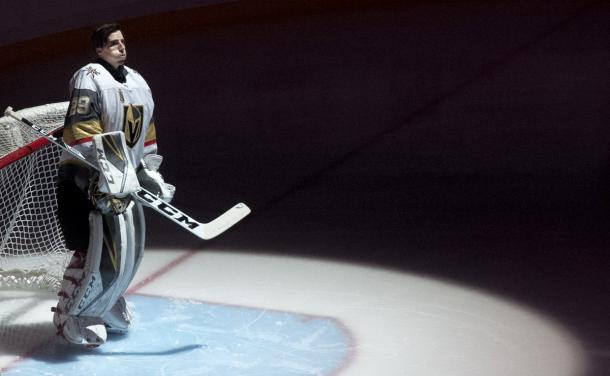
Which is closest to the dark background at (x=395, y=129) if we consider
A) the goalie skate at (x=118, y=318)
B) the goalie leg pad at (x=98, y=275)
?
the goalie skate at (x=118, y=318)

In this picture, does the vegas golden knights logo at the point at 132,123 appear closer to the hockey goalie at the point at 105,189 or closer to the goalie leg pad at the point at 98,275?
the hockey goalie at the point at 105,189

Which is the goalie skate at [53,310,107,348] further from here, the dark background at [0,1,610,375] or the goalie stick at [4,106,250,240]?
the dark background at [0,1,610,375]

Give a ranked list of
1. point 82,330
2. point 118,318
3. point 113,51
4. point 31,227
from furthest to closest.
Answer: point 31,227 → point 118,318 → point 82,330 → point 113,51

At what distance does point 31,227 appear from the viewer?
3.77m

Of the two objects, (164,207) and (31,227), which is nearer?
(164,207)

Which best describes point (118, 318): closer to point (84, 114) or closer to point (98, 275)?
point (98, 275)

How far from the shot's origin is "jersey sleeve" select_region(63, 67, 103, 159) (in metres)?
2.96

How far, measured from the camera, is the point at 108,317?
3.27 metres

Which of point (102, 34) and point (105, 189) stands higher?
point (102, 34)

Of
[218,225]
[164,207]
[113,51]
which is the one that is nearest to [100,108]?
[113,51]

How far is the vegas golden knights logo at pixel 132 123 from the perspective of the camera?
304 centimetres

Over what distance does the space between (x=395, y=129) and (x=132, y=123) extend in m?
2.59

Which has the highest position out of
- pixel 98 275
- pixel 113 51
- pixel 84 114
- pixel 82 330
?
pixel 113 51

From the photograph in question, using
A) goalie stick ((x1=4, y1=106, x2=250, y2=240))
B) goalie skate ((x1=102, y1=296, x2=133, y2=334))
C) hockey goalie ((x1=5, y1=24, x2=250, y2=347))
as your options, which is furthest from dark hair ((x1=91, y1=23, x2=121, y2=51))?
goalie skate ((x1=102, y1=296, x2=133, y2=334))
